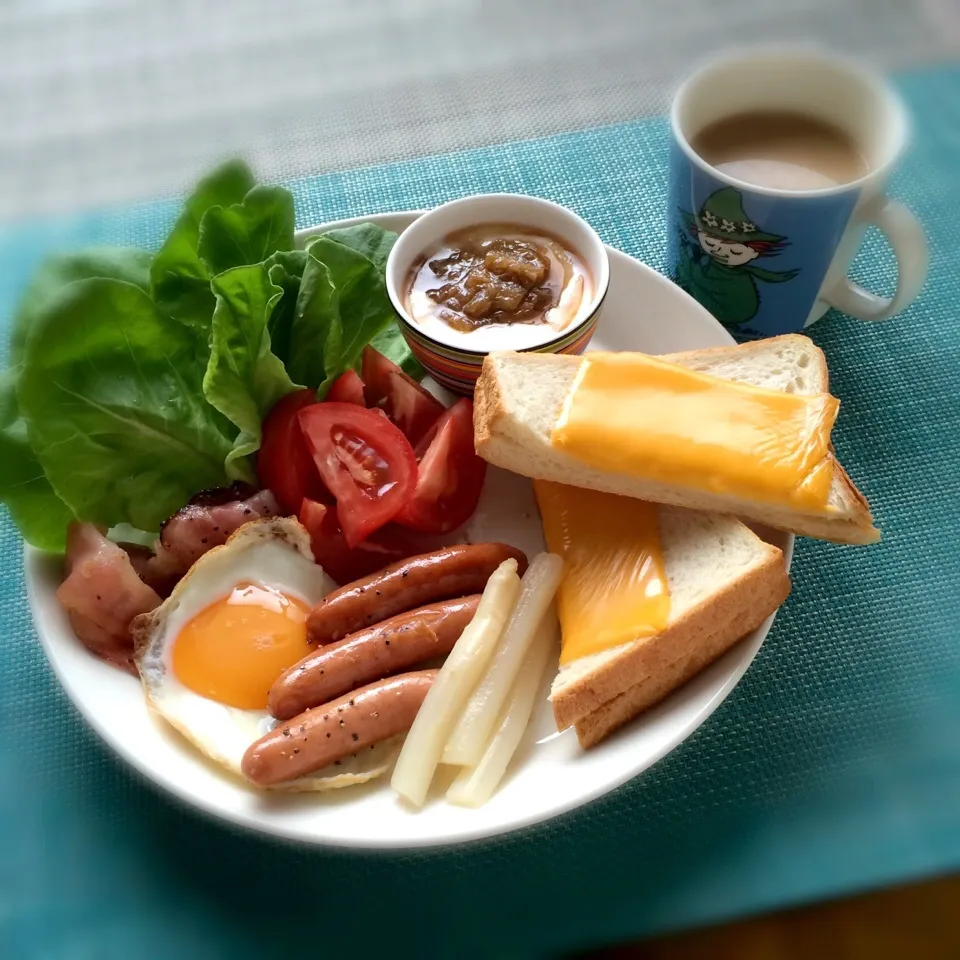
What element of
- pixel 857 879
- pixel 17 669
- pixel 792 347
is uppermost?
pixel 792 347

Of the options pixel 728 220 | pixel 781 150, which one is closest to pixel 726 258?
pixel 728 220

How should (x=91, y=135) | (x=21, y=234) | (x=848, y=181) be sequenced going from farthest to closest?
1. (x=91, y=135)
2. (x=21, y=234)
3. (x=848, y=181)

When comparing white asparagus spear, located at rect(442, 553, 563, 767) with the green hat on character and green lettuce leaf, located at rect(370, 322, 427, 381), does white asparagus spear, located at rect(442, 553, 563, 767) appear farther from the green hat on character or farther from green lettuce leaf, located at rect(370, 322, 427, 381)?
the green hat on character

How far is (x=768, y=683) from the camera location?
199 cm

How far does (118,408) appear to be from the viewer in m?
2.07

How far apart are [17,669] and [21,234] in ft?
4.64

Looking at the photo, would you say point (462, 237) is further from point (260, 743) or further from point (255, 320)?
point (260, 743)

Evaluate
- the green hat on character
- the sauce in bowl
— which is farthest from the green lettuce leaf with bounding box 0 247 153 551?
the green hat on character

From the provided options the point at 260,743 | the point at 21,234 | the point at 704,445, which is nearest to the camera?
the point at 260,743

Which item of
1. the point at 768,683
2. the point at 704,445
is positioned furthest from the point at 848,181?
the point at 768,683

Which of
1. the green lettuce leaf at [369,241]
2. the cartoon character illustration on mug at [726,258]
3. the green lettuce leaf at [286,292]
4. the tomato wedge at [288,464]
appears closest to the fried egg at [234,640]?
the tomato wedge at [288,464]

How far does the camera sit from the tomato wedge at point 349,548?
2.09 meters

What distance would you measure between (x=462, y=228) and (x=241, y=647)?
117cm

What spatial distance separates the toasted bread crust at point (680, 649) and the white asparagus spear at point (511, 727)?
10 cm
